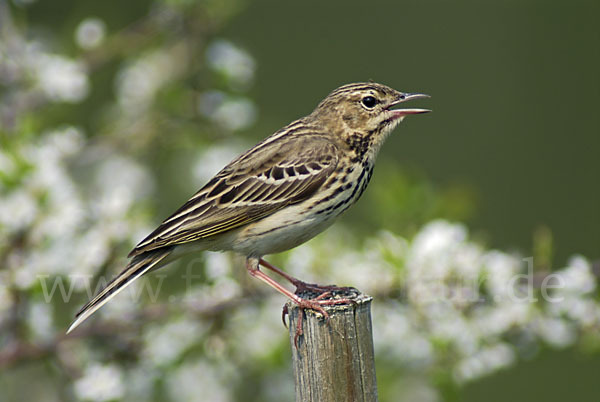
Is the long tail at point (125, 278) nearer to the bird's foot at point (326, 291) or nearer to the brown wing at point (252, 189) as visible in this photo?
the brown wing at point (252, 189)

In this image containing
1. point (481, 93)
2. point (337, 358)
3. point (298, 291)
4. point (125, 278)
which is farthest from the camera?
point (481, 93)

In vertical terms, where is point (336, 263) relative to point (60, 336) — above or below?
above

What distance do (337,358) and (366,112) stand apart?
2.17 m

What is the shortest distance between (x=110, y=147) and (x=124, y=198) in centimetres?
125

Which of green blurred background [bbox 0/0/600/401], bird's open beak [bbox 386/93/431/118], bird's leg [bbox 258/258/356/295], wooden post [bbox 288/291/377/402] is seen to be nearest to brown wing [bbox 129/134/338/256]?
bird's leg [bbox 258/258/356/295]

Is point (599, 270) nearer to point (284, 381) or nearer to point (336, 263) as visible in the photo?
point (336, 263)

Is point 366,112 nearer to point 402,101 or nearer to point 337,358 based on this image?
point 402,101

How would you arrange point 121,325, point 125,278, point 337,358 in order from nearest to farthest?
point 337,358, point 125,278, point 121,325

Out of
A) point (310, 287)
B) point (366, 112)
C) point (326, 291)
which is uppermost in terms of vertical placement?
point (366, 112)

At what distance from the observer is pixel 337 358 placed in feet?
13.7

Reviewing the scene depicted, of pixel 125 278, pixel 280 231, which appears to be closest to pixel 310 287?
pixel 280 231

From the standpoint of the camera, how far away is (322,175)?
5.49 meters

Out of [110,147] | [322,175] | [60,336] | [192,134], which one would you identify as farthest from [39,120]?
[322,175]

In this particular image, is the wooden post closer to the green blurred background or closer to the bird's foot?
the bird's foot
